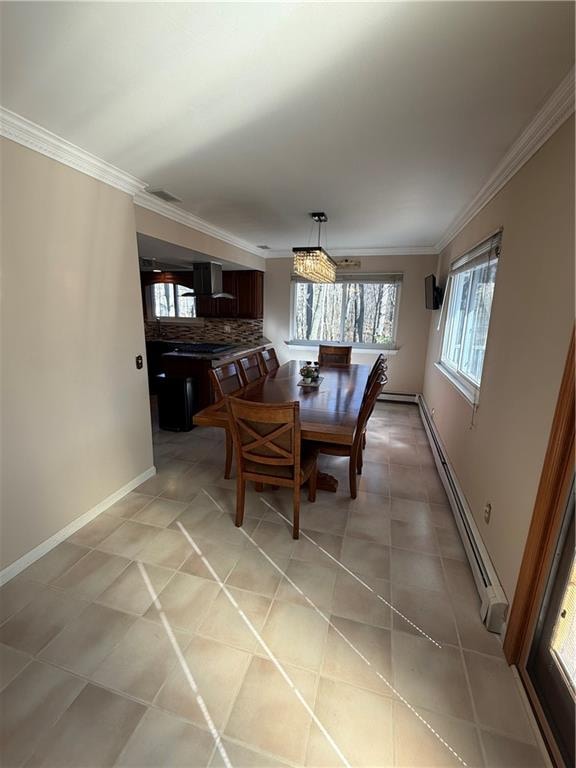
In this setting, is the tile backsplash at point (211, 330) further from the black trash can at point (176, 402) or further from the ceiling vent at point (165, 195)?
the ceiling vent at point (165, 195)

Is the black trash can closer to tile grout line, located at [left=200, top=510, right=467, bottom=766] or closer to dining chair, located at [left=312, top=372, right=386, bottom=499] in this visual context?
dining chair, located at [left=312, top=372, right=386, bottom=499]

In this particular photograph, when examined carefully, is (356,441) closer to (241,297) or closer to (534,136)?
(534,136)

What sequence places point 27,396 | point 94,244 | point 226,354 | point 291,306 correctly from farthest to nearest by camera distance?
1. point 291,306
2. point 226,354
3. point 94,244
4. point 27,396

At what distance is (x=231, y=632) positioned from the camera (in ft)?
4.91

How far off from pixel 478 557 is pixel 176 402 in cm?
321

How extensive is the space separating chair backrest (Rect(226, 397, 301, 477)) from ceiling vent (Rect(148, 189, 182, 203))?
183cm

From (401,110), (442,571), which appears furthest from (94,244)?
(442,571)

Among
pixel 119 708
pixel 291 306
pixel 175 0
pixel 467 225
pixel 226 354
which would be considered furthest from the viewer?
pixel 291 306

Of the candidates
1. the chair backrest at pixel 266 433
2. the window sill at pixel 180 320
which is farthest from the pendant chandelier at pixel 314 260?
the window sill at pixel 180 320

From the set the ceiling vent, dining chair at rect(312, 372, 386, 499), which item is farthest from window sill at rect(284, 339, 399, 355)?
the ceiling vent

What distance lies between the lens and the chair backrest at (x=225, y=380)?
2.49 meters

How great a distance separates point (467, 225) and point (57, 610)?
4084mm

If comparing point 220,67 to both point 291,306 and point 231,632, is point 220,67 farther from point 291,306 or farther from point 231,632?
point 291,306

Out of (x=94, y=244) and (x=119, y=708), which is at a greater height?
(x=94, y=244)
